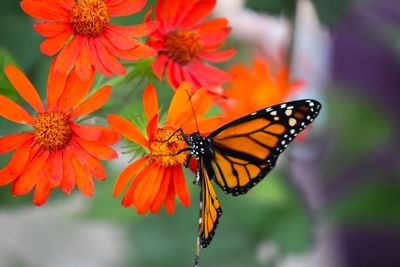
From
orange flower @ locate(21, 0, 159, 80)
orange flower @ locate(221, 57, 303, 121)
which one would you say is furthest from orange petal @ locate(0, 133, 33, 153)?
orange flower @ locate(221, 57, 303, 121)

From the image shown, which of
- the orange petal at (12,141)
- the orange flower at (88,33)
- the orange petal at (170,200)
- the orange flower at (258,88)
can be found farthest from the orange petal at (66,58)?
the orange flower at (258,88)

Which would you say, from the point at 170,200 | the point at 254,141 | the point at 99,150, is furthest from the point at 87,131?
the point at 254,141

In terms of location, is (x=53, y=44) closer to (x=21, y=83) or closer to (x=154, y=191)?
(x=21, y=83)

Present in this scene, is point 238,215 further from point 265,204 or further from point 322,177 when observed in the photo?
point 322,177

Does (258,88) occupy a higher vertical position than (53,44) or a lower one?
higher

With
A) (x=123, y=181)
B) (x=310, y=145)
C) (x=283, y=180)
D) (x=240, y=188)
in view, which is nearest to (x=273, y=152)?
(x=240, y=188)

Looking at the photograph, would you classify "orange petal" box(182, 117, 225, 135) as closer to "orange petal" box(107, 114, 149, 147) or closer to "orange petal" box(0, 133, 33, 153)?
"orange petal" box(107, 114, 149, 147)
